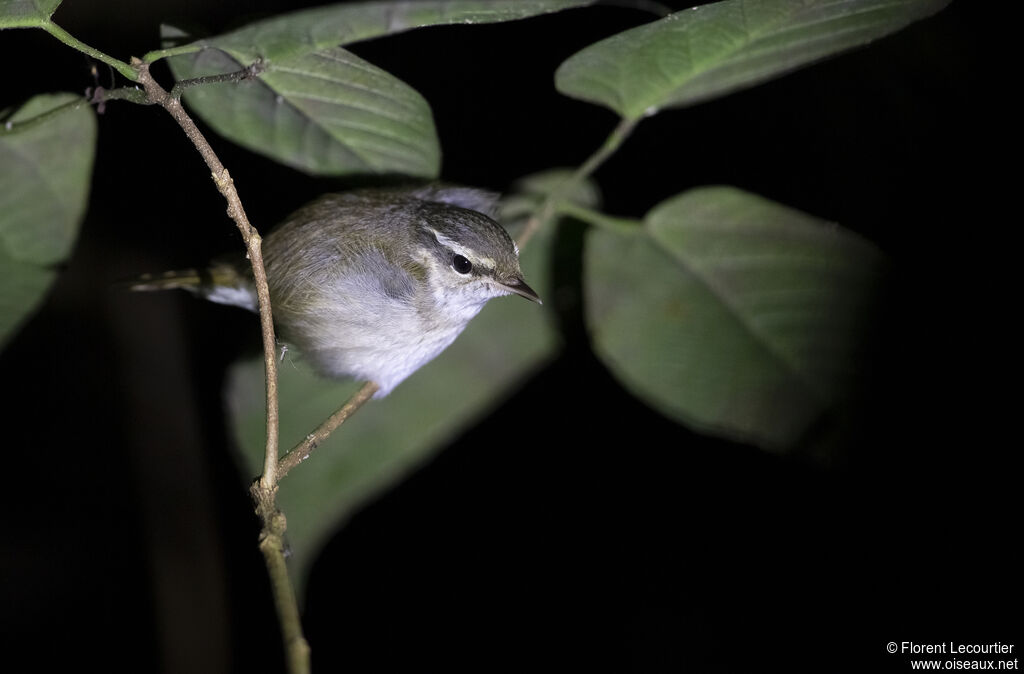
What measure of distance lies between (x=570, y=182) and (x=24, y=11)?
4.21 ft

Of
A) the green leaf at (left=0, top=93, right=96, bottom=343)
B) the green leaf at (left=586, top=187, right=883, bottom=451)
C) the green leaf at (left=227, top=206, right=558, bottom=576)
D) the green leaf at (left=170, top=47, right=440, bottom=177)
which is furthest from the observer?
the green leaf at (left=227, top=206, right=558, bottom=576)

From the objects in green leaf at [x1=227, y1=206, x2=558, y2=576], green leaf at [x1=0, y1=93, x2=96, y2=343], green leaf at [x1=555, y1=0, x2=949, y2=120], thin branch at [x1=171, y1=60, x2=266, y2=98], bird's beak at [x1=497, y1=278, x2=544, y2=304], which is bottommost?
green leaf at [x1=227, y1=206, x2=558, y2=576]

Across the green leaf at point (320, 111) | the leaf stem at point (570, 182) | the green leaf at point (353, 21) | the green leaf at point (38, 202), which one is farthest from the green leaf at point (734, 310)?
the green leaf at point (38, 202)

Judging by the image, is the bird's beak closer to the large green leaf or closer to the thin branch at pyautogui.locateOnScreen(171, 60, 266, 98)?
the large green leaf

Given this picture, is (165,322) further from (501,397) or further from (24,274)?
(501,397)

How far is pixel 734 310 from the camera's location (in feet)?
7.18

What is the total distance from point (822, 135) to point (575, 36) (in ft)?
3.74

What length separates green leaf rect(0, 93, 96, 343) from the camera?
2002mm

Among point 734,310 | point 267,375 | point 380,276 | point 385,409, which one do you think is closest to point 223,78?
point 267,375

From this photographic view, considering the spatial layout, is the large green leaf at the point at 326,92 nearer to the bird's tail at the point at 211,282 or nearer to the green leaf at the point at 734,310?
the bird's tail at the point at 211,282

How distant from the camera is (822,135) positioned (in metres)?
3.35

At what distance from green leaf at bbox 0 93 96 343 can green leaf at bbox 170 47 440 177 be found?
0.34m

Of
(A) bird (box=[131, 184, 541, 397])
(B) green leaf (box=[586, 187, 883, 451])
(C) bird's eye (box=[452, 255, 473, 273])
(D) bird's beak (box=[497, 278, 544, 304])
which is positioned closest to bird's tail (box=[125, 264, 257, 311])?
(A) bird (box=[131, 184, 541, 397])

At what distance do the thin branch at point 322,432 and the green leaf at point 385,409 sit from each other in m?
0.24
